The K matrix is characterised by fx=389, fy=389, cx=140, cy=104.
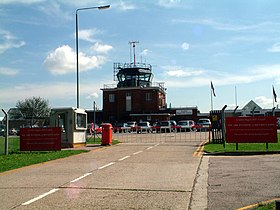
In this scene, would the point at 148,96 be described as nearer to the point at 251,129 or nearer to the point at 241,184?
the point at 251,129

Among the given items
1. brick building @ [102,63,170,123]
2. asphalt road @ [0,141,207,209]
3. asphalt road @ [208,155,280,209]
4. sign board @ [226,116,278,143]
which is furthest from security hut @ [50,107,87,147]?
brick building @ [102,63,170,123]

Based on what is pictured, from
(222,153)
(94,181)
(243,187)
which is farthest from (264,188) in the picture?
(222,153)

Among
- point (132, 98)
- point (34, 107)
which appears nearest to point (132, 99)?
point (132, 98)

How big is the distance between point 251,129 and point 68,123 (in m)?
10.7

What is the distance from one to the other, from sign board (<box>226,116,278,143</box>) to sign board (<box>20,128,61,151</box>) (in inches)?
358

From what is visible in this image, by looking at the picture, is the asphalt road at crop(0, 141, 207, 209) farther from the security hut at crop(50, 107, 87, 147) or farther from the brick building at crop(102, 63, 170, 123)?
the brick building at crop(102, 63, 170, 123)

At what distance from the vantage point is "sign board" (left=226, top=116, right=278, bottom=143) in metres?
20.1

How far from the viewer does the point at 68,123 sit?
23609 millimetres

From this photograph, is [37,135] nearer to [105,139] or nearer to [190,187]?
[105,139]

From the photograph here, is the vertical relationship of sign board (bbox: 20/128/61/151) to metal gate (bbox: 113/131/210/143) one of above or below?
above

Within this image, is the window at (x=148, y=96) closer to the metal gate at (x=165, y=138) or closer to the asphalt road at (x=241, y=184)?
the metal gate at (x=165, y=138)

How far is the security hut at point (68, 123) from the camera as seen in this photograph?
23.6 meters

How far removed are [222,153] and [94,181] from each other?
9392 mm

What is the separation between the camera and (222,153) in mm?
18312
